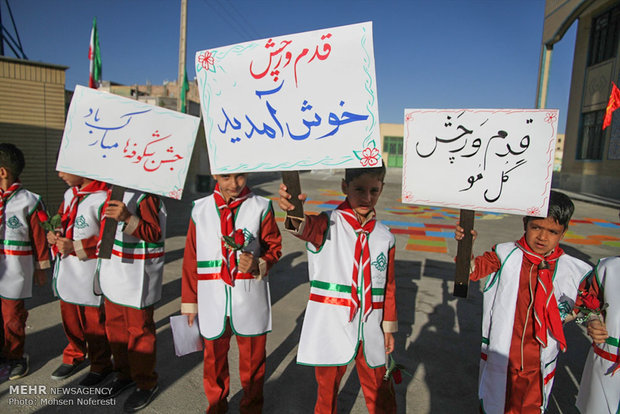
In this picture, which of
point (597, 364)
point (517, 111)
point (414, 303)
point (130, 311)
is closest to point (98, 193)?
point (130, 311)

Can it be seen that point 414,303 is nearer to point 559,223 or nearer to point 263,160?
point 559,223

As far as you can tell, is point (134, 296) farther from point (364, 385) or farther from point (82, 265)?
point (364, 385)

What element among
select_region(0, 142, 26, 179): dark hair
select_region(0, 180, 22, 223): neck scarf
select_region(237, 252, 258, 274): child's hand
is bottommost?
select_region(237, 252, 258, 274): child's hand

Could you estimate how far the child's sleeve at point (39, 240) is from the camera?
10.7ft

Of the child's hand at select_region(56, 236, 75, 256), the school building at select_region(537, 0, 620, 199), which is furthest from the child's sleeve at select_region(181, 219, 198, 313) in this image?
the school building at select_region(537, 0, 620, 199)

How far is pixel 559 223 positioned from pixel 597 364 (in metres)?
0.85

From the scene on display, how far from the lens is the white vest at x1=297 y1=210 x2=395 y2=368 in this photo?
2.27 meters

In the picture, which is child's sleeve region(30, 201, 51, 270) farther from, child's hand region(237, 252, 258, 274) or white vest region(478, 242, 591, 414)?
white vest region(478, 242, 591, 414)

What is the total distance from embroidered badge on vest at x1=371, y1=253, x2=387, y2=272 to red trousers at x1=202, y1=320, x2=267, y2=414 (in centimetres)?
89

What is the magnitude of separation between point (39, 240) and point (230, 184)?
1.99m

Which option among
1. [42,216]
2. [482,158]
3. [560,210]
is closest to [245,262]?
[482,158]

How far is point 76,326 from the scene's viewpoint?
318 centimetres

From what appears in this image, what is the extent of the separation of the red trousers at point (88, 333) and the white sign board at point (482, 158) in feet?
8.54

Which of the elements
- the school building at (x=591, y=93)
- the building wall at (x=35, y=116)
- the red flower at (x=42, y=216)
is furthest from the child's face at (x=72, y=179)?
the school building at (x=591, y=93)
